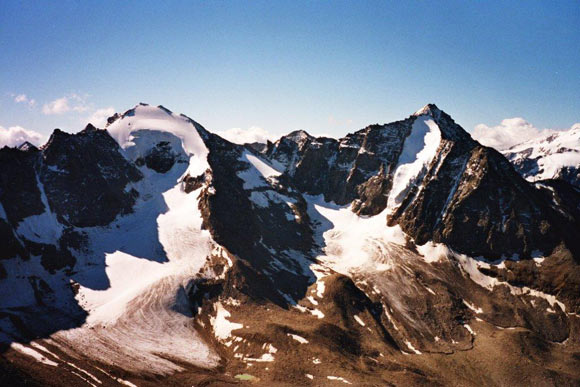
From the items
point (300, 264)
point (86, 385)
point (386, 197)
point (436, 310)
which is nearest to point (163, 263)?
point (300, 264)

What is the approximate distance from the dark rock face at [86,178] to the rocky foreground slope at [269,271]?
0.70 metres

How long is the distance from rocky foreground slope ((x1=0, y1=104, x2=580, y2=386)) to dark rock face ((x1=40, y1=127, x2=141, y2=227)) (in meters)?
0.70

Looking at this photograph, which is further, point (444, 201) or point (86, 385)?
point (444, 201)

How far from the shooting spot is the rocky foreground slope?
295ft

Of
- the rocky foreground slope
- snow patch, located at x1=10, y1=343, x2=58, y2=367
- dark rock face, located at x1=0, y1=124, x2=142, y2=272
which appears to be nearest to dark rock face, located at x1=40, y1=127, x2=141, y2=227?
dark rock face, located at x1=0, y1=124, x2=142, y2=272

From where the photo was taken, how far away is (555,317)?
120m

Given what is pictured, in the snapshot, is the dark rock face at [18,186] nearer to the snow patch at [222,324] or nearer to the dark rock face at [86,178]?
the dark rock face at [86,178]

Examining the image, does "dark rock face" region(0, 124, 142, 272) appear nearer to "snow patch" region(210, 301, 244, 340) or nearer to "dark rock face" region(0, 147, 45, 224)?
"dark rock face" region(0, 147, 45, 224)

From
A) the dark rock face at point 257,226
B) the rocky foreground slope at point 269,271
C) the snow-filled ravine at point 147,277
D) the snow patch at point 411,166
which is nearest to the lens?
the snow-filled ravine at point 147,277

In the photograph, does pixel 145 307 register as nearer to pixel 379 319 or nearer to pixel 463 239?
pixel 379 319

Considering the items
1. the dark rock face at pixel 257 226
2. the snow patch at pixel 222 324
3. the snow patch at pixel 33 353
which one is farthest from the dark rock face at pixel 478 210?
the snow patch at pixel 33 353

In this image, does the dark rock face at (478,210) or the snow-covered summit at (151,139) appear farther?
the snow-covered summit at (151,139)

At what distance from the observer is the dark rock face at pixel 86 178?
14412cm

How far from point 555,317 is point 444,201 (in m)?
56.9
